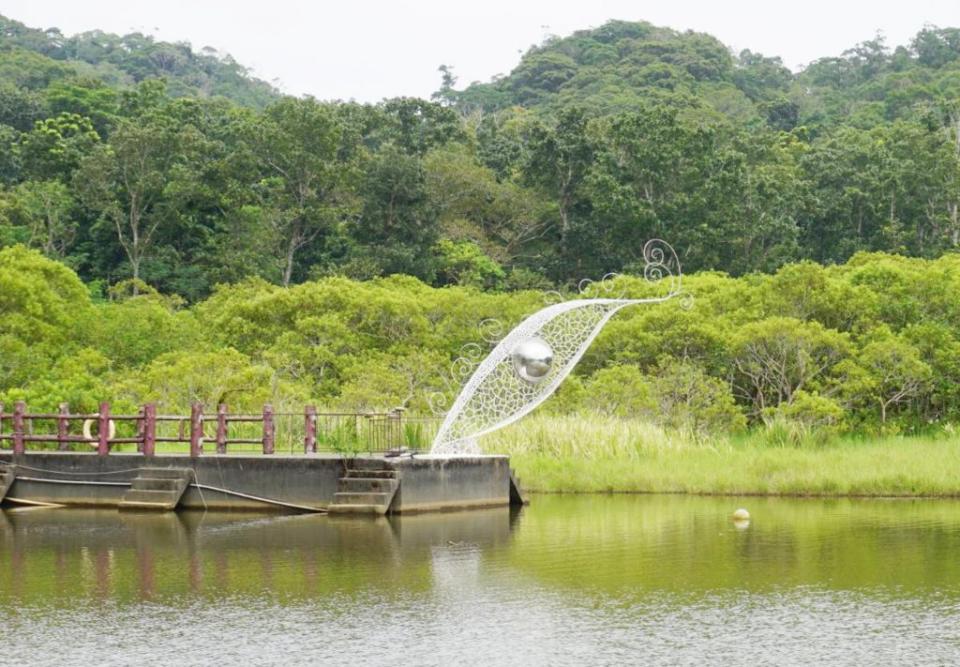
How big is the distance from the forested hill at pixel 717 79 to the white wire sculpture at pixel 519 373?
48.0 metres

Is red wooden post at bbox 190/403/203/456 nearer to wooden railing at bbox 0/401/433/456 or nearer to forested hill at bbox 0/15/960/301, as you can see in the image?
wooden railing at bbox 0/401/433/456

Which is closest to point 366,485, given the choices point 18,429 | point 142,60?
point 18,429

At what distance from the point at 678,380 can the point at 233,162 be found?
2656 centimetres

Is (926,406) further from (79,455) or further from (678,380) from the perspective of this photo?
(79,455)

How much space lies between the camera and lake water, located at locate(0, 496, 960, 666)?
12.3m

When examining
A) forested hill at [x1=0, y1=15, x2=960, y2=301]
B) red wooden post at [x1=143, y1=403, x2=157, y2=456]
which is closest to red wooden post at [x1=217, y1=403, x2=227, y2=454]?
red wooden post at [x1=143, y1=403, x2=157, y2=456]

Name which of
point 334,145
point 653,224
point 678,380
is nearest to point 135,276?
point 334,145

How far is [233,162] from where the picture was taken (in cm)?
5309

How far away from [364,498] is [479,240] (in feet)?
113

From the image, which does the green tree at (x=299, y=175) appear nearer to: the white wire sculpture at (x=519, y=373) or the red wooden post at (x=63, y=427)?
the red wooden post at (x=63, y=427)

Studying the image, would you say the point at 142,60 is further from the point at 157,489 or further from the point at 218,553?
the point at 218,553

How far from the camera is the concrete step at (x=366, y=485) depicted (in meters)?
22.4

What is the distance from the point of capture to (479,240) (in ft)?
185

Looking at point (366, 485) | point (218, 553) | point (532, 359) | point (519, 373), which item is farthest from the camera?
point (519, 373)
